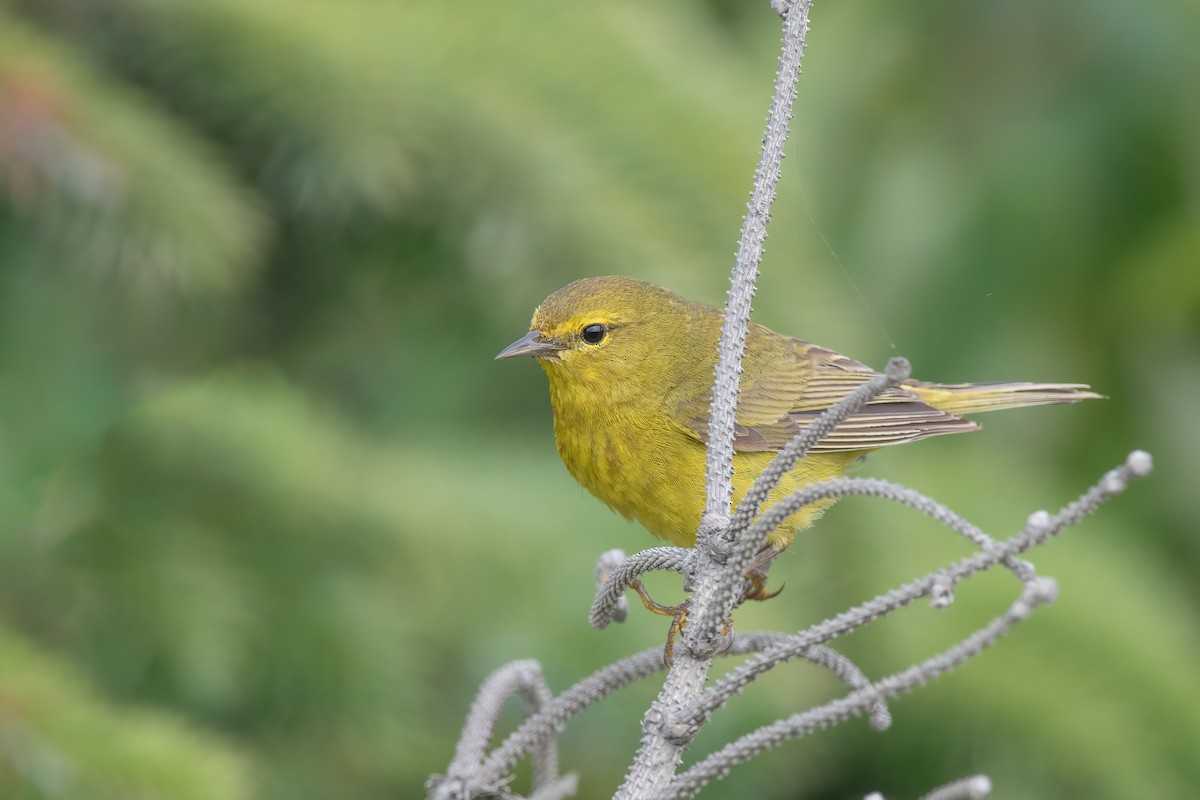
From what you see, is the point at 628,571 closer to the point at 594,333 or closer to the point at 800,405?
the point at 594,333

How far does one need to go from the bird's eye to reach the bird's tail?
0.72 metres

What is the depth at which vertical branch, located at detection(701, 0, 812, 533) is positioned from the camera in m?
1.35

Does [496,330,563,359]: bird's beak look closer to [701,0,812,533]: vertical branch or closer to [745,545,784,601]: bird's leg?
[745,545,784,601]: bird's leg

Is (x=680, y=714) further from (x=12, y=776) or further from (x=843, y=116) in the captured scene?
(x=843, y=116)

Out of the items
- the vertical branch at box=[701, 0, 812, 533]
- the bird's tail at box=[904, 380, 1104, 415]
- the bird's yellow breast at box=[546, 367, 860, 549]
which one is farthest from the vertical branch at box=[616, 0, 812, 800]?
the bird's tail at box=[904, 380, 1104, 415]

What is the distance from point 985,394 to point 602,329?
0.88 metres

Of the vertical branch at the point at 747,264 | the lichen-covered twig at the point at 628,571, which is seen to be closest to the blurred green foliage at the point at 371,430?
the lichen-covered twig at the point at 628,571

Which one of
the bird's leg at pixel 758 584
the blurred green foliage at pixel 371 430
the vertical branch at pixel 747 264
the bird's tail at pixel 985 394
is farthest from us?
the bird's tail at pixel 985 394

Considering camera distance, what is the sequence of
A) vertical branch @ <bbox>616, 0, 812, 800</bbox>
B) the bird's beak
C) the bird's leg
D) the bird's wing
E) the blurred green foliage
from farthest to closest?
the bird's wing
the bird's beak
the bird's leg
the blurred green foliage
vertical branch @ <bbox>616, 0, 812, 800</bbox>

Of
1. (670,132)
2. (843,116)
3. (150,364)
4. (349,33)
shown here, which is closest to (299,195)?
(349,33)

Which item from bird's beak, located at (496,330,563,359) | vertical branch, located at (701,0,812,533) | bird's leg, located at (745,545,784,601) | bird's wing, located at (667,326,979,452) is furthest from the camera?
bird's wing, located at (667,326,979,452)

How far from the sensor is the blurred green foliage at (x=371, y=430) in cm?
241

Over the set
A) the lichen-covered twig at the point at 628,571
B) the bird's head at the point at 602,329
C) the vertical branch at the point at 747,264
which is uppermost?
the bird's head at the point at 602,329

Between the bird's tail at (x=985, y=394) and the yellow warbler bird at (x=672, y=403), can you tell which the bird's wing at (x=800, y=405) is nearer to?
the yellow warbler bird at (x=672, y=403)
